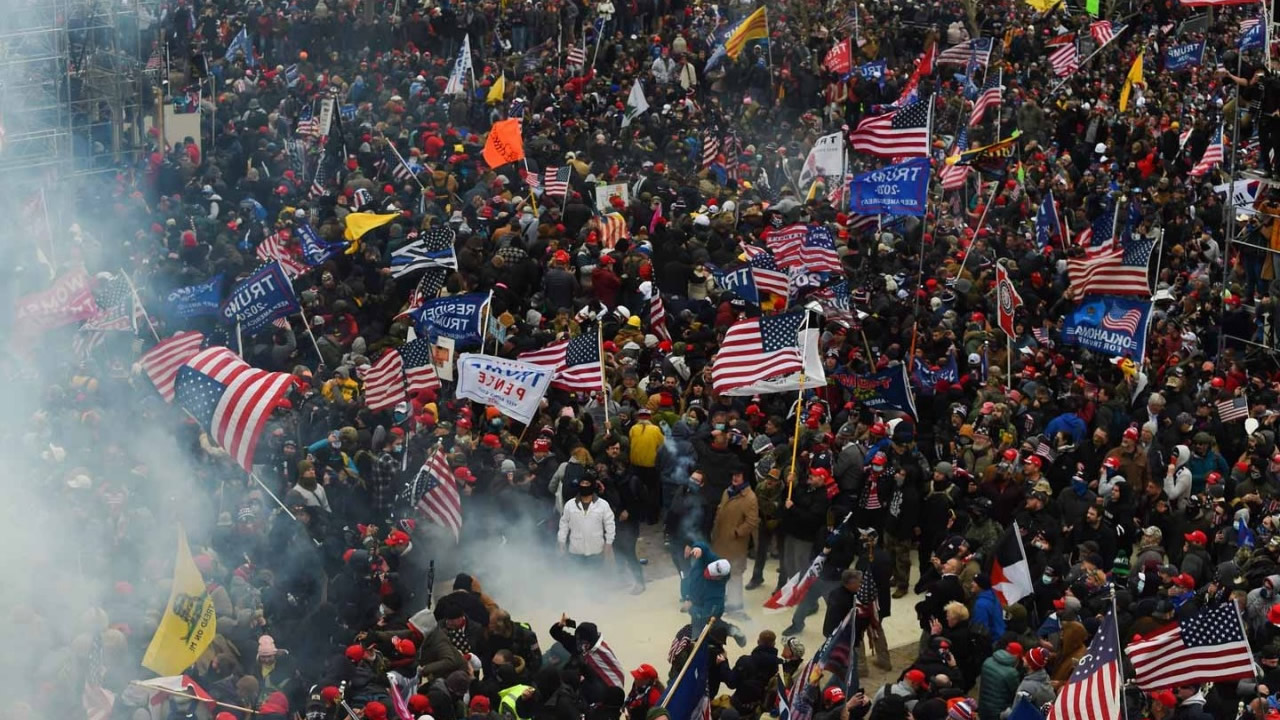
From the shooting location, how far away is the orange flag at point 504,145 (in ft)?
91.8

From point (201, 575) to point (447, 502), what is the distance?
3326 mm

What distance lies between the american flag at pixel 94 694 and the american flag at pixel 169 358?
518cm

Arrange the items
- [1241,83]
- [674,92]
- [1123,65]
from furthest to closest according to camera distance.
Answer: [1123,65]
[674,92]
[1241,83]

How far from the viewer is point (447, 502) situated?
61.7 ft

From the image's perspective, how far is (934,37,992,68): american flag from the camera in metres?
33.1

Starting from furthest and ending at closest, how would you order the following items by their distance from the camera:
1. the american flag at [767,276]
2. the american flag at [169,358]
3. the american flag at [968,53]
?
the american flag at [968,53] → the american flag at [767,276] → the american flag at [169,358]

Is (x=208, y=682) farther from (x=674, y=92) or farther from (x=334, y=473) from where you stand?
(x=674, y=92)

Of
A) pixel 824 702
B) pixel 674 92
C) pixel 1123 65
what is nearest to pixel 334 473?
pixel 824 702

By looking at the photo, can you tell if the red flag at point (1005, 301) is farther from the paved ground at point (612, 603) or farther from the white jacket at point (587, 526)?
the white jacket at point (587, 526)

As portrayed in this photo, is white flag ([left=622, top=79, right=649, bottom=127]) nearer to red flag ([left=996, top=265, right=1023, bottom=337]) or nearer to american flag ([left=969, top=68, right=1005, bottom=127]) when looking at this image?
american flag ([left=969, top=68, right=1005, bottom=127])

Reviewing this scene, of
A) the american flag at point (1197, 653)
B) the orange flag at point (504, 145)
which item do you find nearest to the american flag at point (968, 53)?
the orange flag at point (504, 145)

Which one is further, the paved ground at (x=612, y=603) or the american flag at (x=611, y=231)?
the american flag at (x=611, y=231)

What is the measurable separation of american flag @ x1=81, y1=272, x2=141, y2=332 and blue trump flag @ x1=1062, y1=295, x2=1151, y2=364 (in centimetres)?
1020

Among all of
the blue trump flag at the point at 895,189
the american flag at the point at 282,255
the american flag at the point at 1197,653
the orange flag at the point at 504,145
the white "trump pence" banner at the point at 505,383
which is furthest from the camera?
the orange flag at the point at 504,145
